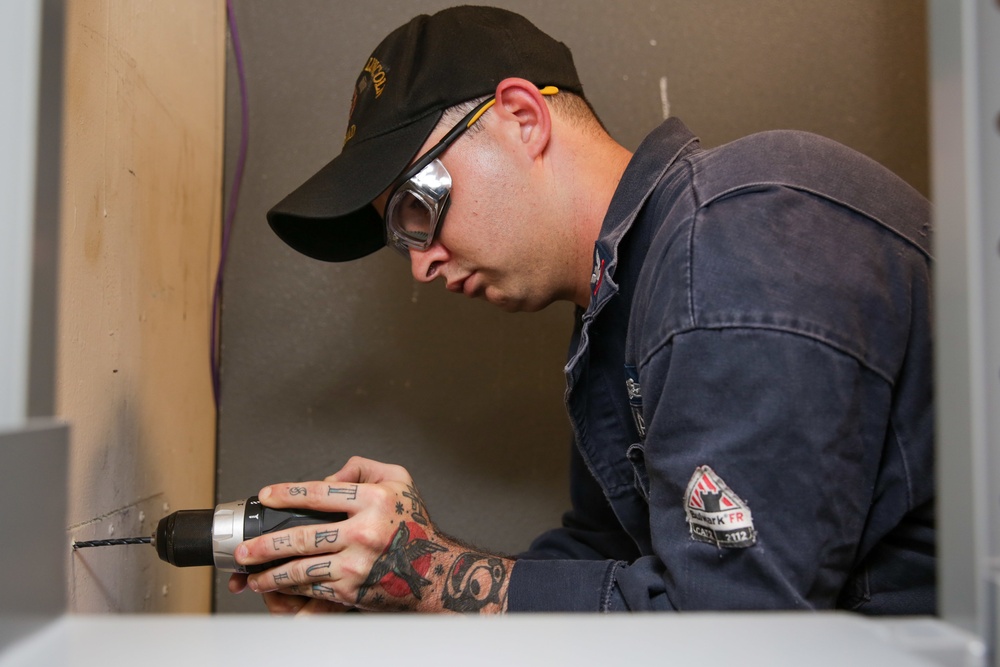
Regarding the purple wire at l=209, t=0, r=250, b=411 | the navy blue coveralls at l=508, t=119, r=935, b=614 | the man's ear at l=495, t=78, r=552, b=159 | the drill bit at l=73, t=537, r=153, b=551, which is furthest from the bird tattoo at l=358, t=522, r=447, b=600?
the purple wire at l=209, t=0, r=250, b=411

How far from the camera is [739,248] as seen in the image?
78cm

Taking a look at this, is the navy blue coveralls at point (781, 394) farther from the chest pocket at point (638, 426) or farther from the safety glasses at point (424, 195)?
the safety glasses at point (424, 195)

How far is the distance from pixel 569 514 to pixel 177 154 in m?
0.95

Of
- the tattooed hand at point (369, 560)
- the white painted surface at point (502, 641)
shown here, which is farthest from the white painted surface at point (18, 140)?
the tattooed hand at point (369, 560)

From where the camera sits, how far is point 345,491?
967 mm

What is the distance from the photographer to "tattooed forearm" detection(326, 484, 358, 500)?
0.96m

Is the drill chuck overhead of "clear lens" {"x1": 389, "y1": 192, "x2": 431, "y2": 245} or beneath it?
beneath

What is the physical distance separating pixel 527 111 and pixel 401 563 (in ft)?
2.18

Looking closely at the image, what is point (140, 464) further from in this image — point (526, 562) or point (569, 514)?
point (569, 514)

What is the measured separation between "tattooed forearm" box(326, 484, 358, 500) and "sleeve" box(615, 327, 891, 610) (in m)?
0.40

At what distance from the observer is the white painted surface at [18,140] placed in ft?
1.21

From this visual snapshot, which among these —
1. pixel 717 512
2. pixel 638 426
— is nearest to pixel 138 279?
pixel 638 426

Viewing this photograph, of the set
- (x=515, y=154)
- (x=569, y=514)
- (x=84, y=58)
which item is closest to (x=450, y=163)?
(x=515, y=154)

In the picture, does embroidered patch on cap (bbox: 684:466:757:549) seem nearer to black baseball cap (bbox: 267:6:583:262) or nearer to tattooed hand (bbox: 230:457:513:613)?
tattooed hand (bbox: 230:457:513:613)
